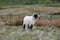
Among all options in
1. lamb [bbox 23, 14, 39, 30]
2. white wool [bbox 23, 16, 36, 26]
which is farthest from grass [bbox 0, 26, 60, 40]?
white wool [bbox 23, 16, 36, 26]

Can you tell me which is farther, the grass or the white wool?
the white wool

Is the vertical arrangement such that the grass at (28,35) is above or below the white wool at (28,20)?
below

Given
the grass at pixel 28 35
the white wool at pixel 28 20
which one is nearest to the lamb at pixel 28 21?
the white wool at pixel 28 20

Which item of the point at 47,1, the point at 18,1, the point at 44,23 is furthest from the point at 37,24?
the point at 18,1

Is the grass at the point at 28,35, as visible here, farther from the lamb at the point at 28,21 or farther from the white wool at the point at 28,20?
the white wool at the point at 28,20

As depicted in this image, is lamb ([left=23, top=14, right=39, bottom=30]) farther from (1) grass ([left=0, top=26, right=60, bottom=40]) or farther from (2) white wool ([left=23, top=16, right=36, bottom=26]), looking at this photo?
(1) grass ([left=0, top=26, right=60, bottom=40])

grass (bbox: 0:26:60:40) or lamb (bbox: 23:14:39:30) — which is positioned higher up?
lamb (bbox: 23:14:39:30)

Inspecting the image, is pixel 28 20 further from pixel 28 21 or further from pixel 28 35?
pixel 28 35

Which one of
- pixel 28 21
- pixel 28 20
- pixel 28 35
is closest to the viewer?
pixel 28 35

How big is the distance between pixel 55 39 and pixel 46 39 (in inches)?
27.1

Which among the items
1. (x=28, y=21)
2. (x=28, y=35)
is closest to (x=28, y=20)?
(x=28, y=21)

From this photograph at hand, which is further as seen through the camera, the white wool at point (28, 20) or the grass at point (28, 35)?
the white wool at point (28, 20)

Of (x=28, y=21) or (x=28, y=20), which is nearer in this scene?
(x=28, y=20)

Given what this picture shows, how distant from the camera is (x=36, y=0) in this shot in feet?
307
